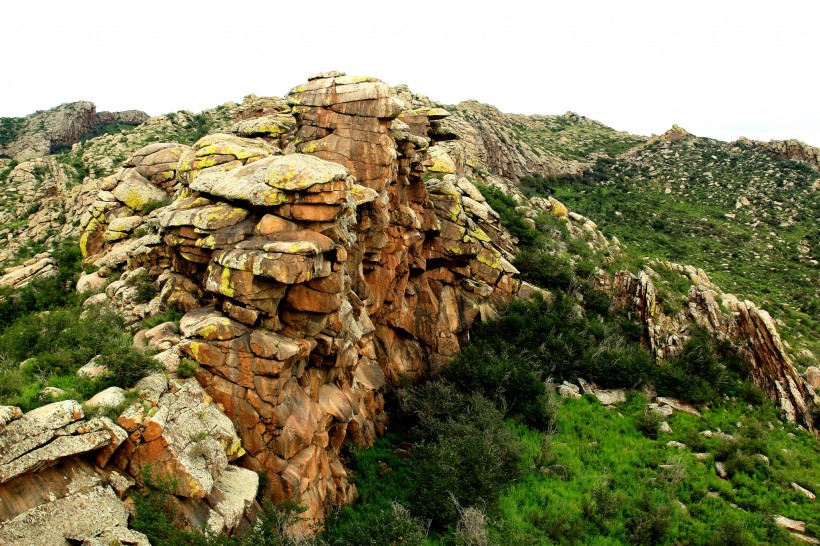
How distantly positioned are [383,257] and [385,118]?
6095mm

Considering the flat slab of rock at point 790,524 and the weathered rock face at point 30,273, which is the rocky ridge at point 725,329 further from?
the weathered rock face at point 30,273

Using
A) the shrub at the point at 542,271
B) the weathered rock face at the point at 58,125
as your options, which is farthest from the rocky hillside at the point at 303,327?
the weathered rock face at the point at 58,125

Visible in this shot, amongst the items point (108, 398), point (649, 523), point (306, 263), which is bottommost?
point (649, 523)

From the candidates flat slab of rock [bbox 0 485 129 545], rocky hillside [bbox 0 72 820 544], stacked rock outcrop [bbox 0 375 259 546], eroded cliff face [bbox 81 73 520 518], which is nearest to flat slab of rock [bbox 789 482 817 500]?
rocky hillside [bbox 0 72 820 544]

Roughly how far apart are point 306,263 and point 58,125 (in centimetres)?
7398

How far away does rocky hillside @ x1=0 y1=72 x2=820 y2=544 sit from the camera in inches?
397

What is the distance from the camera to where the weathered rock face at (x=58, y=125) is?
6072 centimetres

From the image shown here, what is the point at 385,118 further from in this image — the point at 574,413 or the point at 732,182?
the point at 732,182

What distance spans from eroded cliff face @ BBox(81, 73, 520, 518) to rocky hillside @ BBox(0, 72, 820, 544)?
3.5 inches

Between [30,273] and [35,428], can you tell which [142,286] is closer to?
[35,428]

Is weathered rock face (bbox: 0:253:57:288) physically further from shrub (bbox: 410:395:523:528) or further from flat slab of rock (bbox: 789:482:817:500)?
flat slab of rock (bbox: 789:482:817:500)

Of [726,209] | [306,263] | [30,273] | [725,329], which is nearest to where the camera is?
[306,263]

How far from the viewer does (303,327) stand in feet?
45.8

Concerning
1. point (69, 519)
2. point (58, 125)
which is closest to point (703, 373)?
point (69, 519)
